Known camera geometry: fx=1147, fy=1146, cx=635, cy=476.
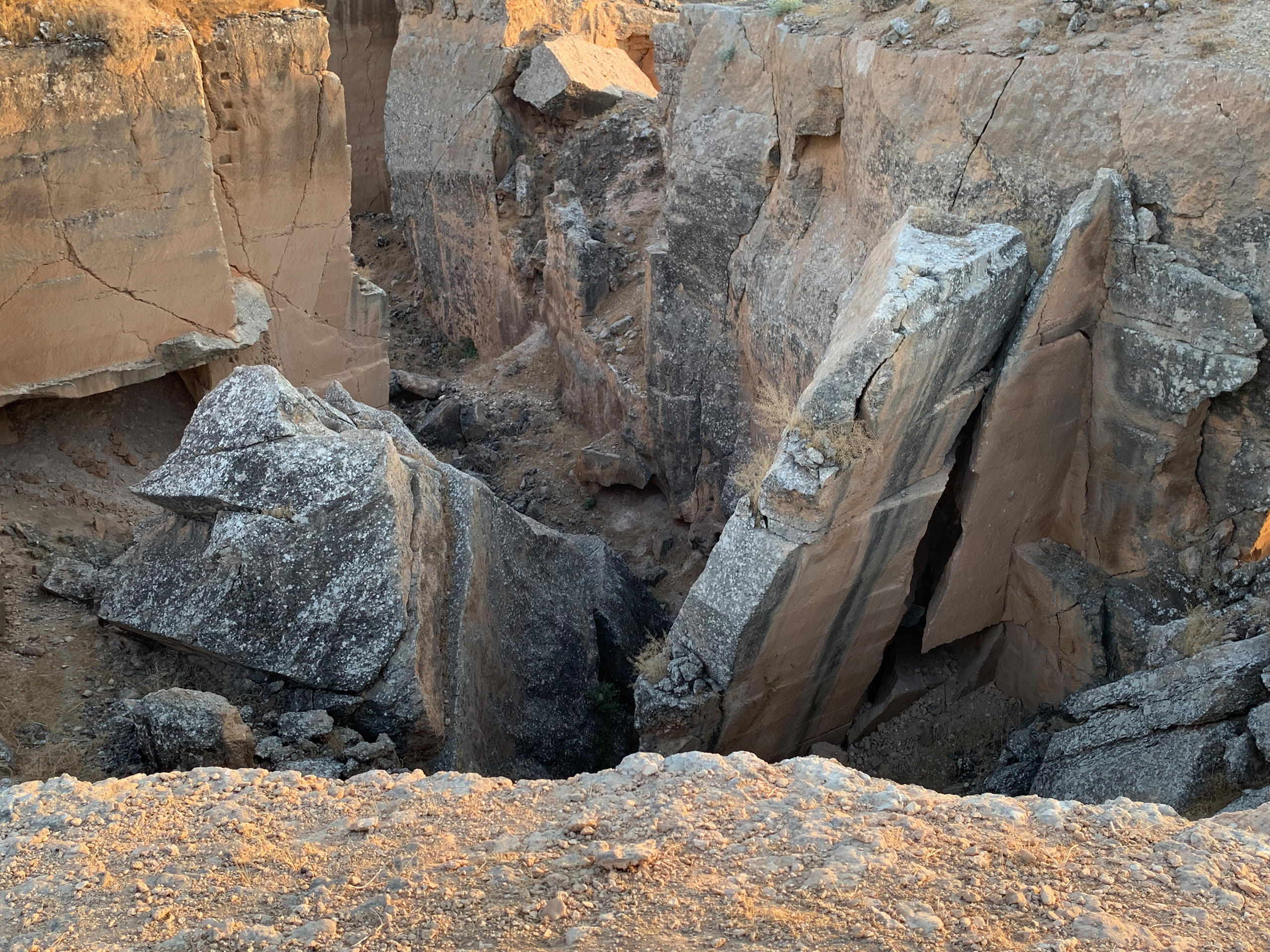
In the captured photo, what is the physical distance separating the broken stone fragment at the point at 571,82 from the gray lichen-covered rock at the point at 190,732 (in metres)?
7.53

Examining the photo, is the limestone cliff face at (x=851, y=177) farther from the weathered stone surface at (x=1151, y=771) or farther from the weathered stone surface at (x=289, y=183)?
the weathered stone surface at (x=289, y=183)

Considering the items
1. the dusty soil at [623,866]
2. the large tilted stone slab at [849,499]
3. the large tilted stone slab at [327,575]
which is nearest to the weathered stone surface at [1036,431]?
the large tilted stone slab at [849,499]

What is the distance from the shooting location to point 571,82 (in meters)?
10.6

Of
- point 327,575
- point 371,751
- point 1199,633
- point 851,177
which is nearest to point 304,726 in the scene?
point 371,751

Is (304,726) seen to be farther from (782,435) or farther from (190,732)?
(782,435)

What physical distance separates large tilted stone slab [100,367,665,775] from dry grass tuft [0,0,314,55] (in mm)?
1866

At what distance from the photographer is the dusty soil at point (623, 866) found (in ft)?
9.36

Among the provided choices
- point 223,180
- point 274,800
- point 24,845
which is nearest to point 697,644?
point 274,800

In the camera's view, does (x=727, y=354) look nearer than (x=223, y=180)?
No

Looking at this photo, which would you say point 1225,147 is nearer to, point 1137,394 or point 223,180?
point 1137,394

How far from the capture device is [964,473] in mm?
6000

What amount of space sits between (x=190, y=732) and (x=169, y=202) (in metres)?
3.17

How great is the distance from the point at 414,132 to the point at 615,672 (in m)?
7.36

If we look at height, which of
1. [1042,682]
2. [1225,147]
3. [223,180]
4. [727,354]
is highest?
[1225,147]
